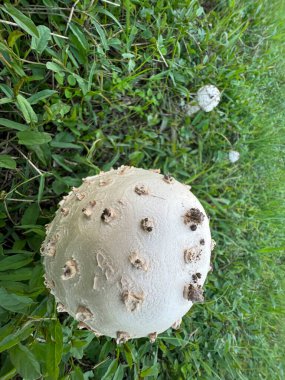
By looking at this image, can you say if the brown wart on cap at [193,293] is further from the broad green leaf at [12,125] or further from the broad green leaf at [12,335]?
the broad green leaf at [12,125]

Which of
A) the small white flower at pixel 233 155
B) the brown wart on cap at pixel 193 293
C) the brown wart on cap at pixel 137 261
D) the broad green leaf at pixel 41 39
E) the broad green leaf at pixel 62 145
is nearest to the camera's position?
the brown wart on cap at pixel 137 261

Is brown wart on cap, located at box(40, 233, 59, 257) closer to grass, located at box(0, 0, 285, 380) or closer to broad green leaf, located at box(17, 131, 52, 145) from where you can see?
grass, located at box(0, 0, 285, 380)

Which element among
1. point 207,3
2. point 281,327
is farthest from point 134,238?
point 281,327

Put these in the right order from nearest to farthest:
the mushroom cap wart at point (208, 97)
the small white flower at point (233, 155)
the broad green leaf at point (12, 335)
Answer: the broad green leaf at point (12, 335) → the mushroom cap wart at point (208, 97) → the small white flower at point (233, 155)

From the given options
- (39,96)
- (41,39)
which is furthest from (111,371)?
(41,39)

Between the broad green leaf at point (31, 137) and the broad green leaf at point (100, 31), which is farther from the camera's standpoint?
the broad green leaf at point (100, 31)

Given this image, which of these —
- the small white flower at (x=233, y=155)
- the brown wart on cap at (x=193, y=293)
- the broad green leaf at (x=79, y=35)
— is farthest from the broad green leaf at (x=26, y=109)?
the small white flower at (x=233, y=155)

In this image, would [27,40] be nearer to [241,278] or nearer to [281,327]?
[241,278]
